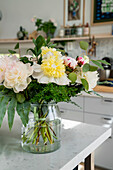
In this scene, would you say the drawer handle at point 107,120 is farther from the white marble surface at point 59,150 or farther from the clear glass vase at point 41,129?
the clear glass vase at point 41,129

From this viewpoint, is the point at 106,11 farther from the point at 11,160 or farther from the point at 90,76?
the point at 11,160

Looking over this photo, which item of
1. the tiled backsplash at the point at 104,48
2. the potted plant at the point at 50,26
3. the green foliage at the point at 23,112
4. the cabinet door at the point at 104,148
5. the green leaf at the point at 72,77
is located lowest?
the cabinet door at the point at 104,148

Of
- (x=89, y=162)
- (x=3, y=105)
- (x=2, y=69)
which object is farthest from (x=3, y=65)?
(x=89, y=162)

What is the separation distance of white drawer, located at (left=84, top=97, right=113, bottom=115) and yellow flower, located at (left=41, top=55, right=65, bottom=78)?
1.72m

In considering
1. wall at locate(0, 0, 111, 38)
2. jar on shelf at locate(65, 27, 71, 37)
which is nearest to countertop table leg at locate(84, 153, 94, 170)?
wall at locate(0, 0, 111, 38)

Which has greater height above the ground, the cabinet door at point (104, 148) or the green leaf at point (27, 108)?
the green leaf at point (27, 108)

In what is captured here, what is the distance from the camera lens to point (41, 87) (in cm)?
80

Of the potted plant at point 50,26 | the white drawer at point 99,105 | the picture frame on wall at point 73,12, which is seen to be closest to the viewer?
the white drawer at point 99,105

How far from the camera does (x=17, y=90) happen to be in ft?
2.48

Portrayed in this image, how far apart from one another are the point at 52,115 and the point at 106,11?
2.48 m

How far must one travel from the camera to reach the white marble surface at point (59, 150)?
0.77 m

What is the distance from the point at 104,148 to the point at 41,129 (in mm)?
1802

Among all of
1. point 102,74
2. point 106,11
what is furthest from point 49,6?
point 102,74

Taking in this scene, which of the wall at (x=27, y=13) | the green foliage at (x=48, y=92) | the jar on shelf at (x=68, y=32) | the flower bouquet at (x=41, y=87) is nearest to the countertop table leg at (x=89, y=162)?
the flower bouquet at (x=41, y=87)
